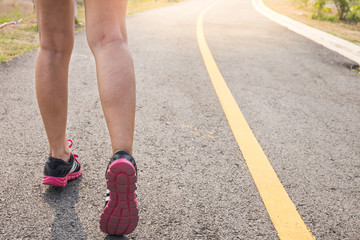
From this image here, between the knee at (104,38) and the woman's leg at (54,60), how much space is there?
0.60 ft

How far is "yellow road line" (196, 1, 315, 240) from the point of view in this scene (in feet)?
5.26

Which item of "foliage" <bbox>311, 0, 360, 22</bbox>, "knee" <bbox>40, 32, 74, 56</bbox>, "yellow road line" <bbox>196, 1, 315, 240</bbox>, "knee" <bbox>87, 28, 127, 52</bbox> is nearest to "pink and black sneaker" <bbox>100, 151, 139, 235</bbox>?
"knee" <bbox>87, 28, 127, 52</bbox>

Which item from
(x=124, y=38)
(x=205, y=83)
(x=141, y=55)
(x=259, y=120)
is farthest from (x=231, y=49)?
(x=124, y=38)

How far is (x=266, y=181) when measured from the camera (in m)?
1.99

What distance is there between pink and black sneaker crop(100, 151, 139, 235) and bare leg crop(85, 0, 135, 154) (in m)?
0.08

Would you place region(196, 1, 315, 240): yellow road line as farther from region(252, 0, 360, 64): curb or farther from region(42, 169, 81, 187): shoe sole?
region(252, 0, 360, 64): curb

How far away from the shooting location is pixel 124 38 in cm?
146

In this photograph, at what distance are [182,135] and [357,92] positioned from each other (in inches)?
102

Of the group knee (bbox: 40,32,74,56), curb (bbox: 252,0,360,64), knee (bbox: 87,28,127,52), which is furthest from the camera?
curb (bbox: 252,0,360,64)

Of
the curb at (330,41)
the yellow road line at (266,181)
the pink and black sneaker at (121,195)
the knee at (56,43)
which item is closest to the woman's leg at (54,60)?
the knee at (56,43)

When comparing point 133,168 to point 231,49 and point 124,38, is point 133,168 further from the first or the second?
point 231,49

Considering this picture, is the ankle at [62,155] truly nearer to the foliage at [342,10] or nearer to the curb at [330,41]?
the curb at [330,41]

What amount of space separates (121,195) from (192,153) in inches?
39.7

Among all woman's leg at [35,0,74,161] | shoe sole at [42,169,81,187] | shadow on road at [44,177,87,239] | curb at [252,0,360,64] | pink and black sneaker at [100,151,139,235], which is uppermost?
woman's leg at [35,0,74,161]
